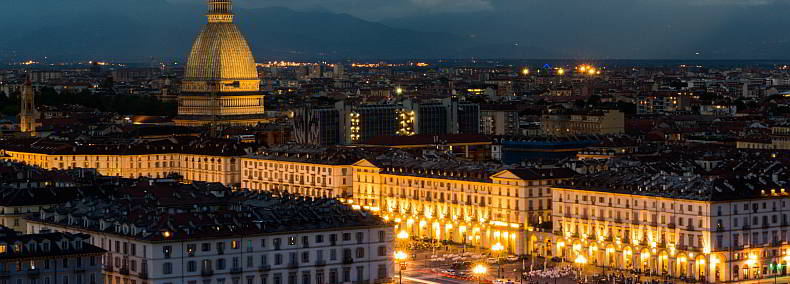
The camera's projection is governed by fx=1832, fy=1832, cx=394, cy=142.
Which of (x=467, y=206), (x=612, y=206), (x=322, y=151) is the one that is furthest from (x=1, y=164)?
(x=612, y=206)

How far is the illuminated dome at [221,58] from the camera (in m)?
160

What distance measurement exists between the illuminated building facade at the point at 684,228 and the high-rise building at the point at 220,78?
80934 mm

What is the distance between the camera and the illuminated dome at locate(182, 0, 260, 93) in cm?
16025

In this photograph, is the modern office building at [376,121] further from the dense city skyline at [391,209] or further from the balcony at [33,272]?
the balcony at [33,272]

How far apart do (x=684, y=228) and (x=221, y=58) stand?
90.2 m

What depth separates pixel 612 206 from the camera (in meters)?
79.3

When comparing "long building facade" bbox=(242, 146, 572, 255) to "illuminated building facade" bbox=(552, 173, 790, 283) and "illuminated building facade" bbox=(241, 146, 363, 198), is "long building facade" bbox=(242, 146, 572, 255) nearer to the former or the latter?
"illuminated building facade" bbox=(241, 146, 363, 198)

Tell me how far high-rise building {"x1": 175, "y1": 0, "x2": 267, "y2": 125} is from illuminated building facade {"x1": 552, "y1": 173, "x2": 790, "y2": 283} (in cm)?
8093

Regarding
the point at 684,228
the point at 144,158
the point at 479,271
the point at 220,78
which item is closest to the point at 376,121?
the point at 220,78

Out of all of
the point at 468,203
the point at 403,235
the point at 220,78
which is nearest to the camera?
the point at 468,203

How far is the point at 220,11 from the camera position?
6353 inches

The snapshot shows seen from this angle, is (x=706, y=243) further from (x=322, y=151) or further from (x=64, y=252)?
(x=322, y=151)

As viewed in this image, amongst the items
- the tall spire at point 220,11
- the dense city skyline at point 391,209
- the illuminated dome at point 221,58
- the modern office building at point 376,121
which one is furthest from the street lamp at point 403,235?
the tall spire at point 220,11

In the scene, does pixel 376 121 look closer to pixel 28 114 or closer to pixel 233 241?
pixel 28 114
